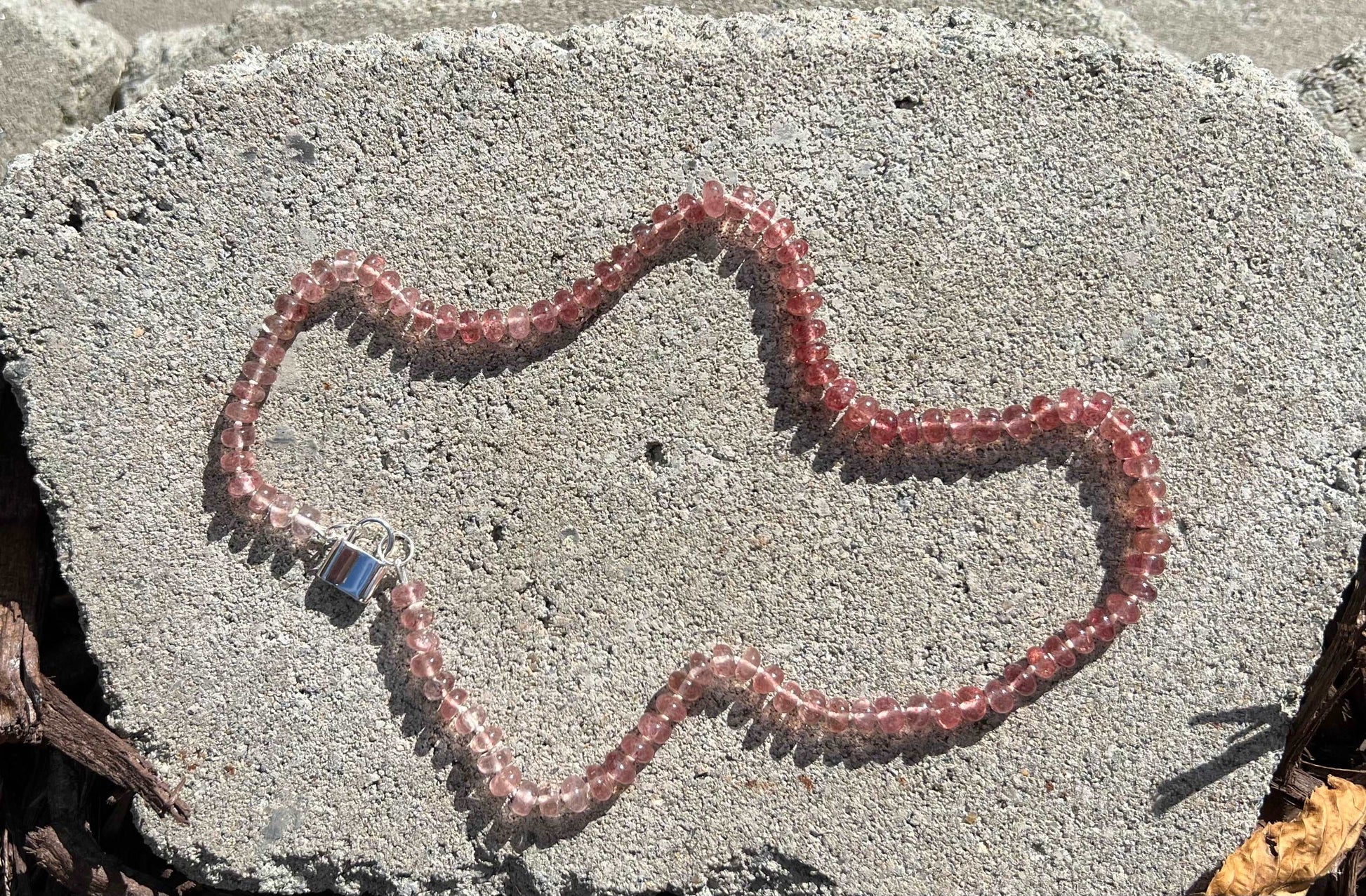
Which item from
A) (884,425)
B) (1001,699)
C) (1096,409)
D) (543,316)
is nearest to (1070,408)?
(1096,409)

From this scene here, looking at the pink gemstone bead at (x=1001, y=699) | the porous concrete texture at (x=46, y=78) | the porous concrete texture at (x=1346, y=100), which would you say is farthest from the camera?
the porous concrete texture at (x=46, y=78)

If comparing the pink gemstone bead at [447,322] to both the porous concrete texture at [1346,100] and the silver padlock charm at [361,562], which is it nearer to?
the silver padlock charm at [361,562]

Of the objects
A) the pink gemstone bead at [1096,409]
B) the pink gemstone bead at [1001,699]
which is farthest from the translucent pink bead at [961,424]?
the pink gemstone bead at [1001,699]

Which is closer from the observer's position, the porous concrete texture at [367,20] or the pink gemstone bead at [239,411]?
the pink gemstone bead at [239,411]

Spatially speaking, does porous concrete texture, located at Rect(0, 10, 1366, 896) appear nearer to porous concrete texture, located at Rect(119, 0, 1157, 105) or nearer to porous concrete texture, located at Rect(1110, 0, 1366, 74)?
porous concrete texture, located at Rect(119, 0, 1157, 105)

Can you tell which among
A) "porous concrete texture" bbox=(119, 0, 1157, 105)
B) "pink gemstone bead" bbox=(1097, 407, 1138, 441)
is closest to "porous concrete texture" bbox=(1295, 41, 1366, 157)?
"porous concrete texture" bbox=(119, 0, 1157, 105)

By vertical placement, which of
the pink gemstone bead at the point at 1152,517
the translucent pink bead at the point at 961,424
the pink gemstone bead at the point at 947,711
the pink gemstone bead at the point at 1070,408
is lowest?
the pink gemstone bead at the point at 947,711

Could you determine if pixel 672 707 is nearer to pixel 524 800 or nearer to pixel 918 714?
pixel 524 800
